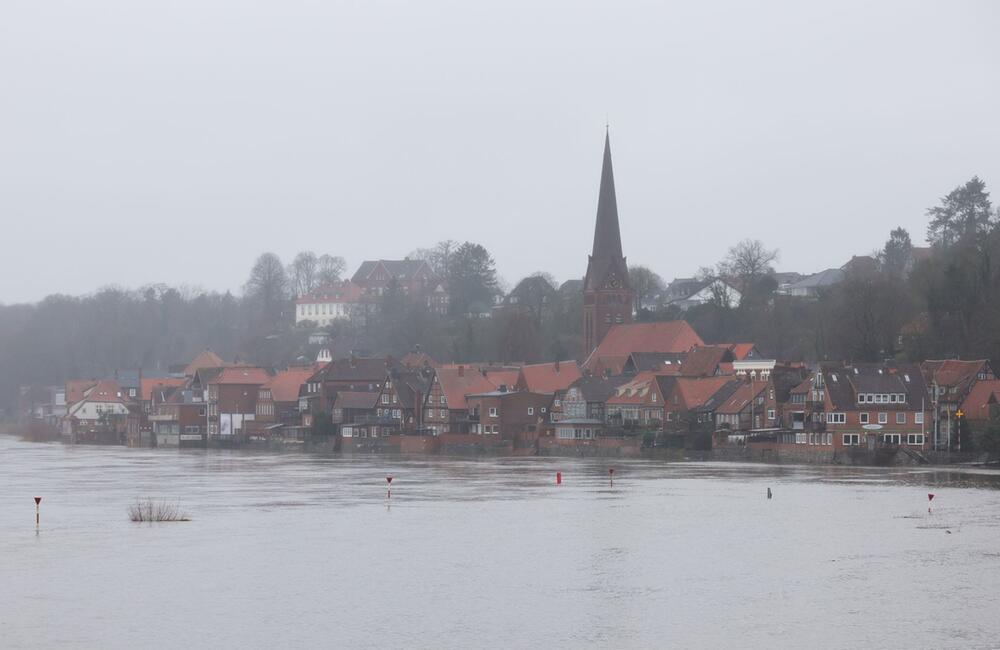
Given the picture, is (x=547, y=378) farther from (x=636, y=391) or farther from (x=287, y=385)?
(x=287, y=385)

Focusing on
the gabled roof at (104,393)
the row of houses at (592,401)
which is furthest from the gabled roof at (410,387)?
the gabled roof at (104,393)

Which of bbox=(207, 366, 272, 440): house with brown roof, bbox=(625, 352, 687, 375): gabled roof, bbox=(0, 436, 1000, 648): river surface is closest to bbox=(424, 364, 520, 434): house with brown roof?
bbox=(625, 352, 687, 375): gabled roof

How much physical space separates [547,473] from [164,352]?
122 metres

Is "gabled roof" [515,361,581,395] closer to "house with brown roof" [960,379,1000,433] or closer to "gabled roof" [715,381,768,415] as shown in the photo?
"gabled roof" [715,381,768,415]

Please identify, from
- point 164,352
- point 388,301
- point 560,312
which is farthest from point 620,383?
point 164,352

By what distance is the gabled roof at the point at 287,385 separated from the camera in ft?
391

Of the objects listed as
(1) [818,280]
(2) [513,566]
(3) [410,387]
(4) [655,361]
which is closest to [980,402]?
(4) [655,361]

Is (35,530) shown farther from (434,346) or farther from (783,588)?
(434,346)

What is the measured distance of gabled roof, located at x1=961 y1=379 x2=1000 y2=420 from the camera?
74250 millimetres

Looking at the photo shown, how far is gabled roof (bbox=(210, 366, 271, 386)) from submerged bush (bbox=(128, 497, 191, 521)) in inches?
2716

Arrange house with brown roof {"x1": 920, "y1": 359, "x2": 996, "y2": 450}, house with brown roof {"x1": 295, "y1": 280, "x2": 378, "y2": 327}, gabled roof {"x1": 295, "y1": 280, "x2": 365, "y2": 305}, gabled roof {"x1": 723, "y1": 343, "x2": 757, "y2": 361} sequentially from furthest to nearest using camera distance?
gabled roof {"x1": 295, "y1": 280, "x2": 365, "y2": 305}
house with brown roof {"x1": 295, "y1": 280, "x2": 378, "y2": 327}
gabled roof {"x1": 723, "y1": 343, "x2": 757, "y2": 361}
house with brown roof {"x1": 920, "y1": 359, "x2": 996, "y2": 450}

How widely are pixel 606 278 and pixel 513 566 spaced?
88.5m

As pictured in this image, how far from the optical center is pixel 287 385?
394 feet

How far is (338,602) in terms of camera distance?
107 feet
